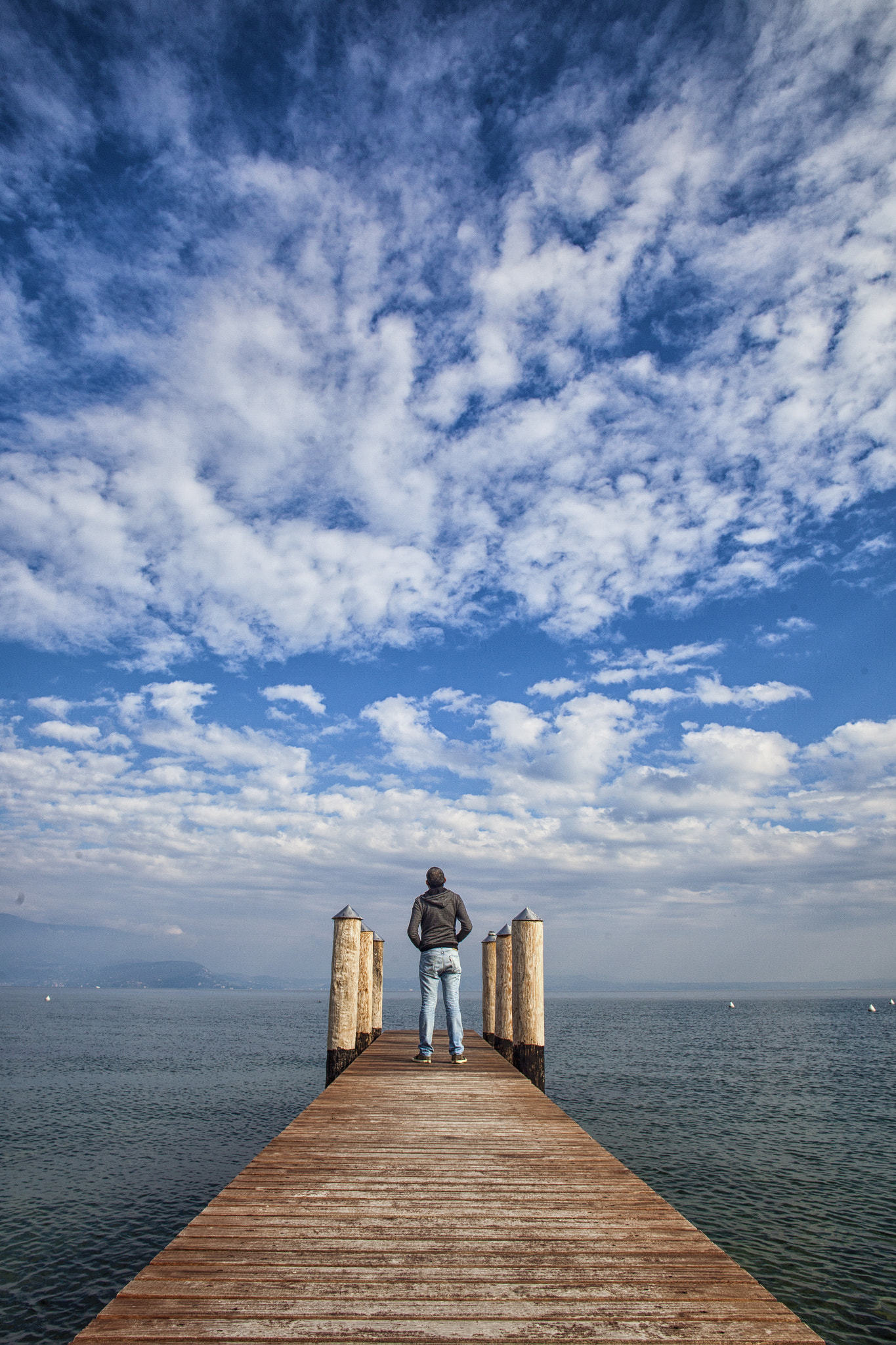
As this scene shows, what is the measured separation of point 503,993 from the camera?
13414mm

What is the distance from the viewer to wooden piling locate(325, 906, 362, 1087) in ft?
35.2

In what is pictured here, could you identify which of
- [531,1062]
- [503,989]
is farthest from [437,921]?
[503,989]

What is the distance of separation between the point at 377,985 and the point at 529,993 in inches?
232

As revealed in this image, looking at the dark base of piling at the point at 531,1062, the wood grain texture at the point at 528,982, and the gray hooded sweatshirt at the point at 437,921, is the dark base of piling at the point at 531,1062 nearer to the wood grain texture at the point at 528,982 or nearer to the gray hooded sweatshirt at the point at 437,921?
the wood grain texture at the point at 528,982

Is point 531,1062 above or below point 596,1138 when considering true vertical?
above

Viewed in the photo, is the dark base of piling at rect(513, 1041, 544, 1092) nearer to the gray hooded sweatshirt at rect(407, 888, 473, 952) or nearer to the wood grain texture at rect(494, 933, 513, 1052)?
the wood grain texture at rect(494, 933, 513, 1052)

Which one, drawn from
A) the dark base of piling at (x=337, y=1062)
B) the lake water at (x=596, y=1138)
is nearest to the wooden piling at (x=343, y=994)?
the dark base of piling at (x=337, y=1062)

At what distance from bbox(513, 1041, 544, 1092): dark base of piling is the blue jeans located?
118cm

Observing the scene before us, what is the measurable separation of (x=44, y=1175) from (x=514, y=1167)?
42.7ft

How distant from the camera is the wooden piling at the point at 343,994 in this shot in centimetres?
1073

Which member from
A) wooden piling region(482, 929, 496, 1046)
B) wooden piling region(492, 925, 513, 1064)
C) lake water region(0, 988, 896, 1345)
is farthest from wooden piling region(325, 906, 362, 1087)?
wooden piling region(482, 929, 496, 1046)

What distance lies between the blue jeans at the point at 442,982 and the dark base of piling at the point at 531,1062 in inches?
46.4

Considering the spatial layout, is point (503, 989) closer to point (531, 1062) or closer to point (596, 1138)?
point (531, 1062)

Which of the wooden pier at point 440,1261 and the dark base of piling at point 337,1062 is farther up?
the wooden pier at point 440,1261
